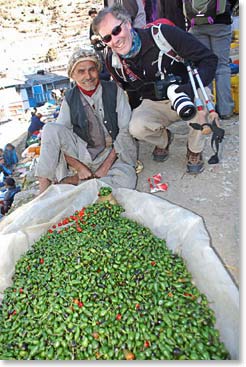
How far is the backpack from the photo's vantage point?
290cm

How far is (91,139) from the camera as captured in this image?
9.20ft

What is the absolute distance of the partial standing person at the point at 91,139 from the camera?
268cm

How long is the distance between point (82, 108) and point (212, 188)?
1116mm

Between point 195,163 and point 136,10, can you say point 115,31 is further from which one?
point 136,10

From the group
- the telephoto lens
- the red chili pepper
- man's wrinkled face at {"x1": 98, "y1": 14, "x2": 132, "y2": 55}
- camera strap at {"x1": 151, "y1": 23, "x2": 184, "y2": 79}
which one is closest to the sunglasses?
man's wrinkled face at {"x1": 98, "y1": 14, "x2": 132, "y2": 55}

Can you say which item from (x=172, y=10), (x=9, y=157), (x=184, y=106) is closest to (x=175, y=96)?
(x=184, y=106)

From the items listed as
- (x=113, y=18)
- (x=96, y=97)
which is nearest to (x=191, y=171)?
(x=96, y=97)

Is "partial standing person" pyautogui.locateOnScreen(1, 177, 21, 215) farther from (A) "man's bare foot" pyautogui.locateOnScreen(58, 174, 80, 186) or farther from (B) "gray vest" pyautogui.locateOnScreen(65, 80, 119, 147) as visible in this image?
(B) "gray vest" pyautogui.locateOnScreen(65, 80, 119, 147)

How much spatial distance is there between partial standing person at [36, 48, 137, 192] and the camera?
30 cm

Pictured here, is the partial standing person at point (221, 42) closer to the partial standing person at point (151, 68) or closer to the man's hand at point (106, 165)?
the partial standing person at point (151, 68)

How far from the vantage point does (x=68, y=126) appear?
280cm

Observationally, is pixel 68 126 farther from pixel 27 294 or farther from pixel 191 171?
pixel 27 294

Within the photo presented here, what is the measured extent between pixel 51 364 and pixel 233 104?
113 inches

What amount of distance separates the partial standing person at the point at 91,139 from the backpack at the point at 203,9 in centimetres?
94
